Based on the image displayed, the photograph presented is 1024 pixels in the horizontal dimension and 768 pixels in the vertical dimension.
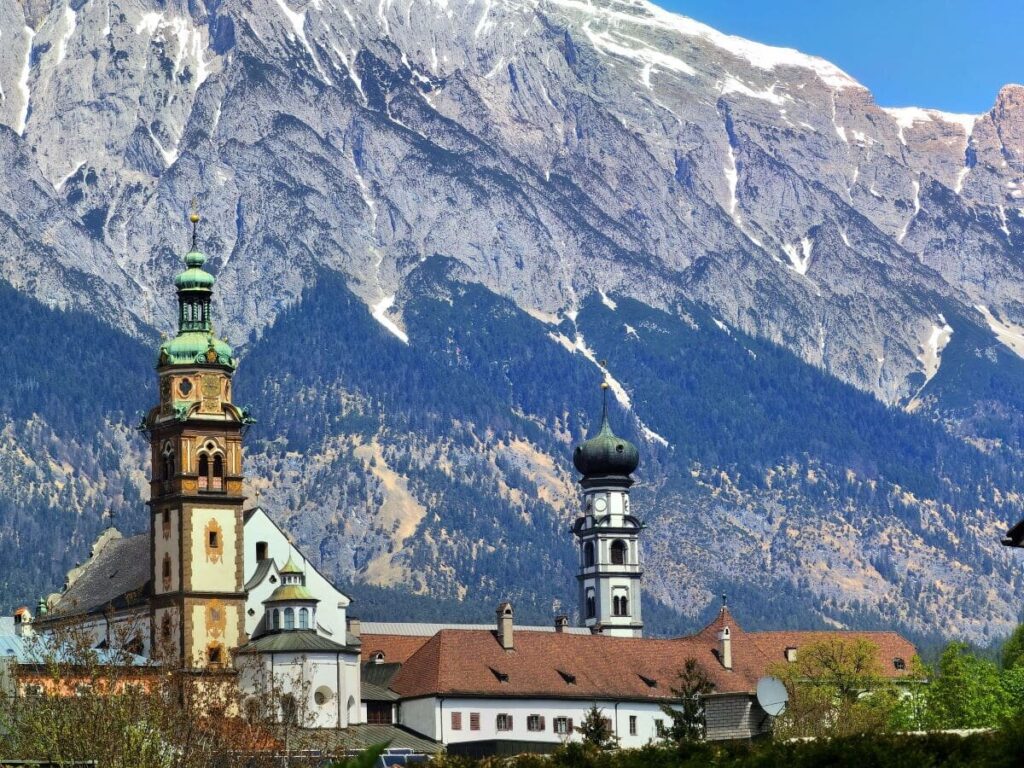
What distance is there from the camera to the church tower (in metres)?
174

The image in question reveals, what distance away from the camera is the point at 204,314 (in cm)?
18512

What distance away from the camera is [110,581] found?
7407 inches

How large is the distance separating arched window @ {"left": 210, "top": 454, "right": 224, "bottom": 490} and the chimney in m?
27.0

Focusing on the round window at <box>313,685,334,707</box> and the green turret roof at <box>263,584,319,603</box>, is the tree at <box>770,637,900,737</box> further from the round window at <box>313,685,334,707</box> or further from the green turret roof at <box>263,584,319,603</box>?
the green turret roof at <box>263,584,319,603</box>

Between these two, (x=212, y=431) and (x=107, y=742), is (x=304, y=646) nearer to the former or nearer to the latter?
(x=212, y=431)

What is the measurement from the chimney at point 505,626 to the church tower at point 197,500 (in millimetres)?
25998

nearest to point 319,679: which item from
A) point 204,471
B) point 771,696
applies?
point 204,471

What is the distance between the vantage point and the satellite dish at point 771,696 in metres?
93.7

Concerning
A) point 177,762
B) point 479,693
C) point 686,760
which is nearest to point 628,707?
point 479,693

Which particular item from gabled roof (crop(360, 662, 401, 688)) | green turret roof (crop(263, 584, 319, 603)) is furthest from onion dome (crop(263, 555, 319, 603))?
gabled roof (crop(360, 662, 401, 688))

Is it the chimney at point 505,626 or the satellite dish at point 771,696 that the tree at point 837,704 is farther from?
the satellite dish at point 771,696

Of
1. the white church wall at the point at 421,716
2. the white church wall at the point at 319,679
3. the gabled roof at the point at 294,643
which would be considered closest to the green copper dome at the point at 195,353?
the gabled roof at the point at 294,643

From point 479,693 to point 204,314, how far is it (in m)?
31.4

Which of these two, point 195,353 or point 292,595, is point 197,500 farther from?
point 195,353
